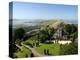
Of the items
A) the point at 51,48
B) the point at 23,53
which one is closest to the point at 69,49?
the point at 51,48

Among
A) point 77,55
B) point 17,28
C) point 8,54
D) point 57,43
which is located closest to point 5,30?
point 17,28

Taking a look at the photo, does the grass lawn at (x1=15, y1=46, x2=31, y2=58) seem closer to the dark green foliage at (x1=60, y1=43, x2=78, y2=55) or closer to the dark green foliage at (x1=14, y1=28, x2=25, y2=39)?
the dark green foliage at (x1=14, y1=28, x2=25, y2=39)

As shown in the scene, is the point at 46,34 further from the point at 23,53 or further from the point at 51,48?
the point at 23,53

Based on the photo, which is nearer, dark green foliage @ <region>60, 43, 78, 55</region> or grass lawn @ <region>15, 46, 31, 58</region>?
grass lawn @ <region>15, 46, 31, 58</region>

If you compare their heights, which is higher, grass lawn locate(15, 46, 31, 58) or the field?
the field

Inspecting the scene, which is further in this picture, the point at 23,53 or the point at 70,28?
the point at 70,28

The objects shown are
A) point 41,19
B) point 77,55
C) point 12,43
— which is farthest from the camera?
point 77,55

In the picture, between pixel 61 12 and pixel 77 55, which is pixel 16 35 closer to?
pixel 61 12

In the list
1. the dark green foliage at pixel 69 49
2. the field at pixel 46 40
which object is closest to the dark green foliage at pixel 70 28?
the field at pixel 46 40

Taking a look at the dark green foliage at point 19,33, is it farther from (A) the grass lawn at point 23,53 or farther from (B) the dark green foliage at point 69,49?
(B) the dark green foliage at point 69,49

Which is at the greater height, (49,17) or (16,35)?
(49,17)

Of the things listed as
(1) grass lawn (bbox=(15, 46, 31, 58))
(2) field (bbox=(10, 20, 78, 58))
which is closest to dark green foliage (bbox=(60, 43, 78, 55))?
(2) field (bbox=(10, 20, 78, 58))
